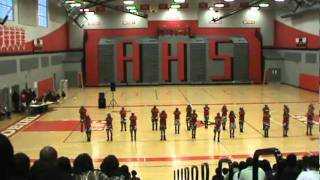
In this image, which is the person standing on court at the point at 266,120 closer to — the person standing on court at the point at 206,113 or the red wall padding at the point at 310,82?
the person standing on court at the point at 206,113

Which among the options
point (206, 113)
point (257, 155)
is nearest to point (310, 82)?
point (206, 113)

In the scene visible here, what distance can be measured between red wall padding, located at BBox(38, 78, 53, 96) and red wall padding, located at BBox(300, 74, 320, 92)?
25.3 metres

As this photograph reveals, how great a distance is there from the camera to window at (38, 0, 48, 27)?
1740 inches

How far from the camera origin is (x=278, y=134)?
25.3 meters

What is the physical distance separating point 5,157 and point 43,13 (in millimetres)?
43143

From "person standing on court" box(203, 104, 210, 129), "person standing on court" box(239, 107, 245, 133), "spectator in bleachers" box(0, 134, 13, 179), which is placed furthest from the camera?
"person standing on court" box(203, 104, 210, 129)

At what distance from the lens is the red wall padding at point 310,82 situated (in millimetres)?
45191

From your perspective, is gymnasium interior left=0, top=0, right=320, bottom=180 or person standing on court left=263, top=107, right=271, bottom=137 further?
person standing on court left=263, top=107, right=271, bottom=137

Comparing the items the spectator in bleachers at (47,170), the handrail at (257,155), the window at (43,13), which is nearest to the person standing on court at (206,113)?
the spectator in bleachers at (47,170)

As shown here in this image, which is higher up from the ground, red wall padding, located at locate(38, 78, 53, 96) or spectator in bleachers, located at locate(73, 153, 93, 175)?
spectator in bleachers, located at locate(73, 153, 93, 175)

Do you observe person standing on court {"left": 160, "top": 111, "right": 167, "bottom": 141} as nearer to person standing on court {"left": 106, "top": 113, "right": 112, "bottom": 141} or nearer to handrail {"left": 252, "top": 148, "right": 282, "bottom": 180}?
person standing on court {"left": 106, "top": 113, "right": 112, "bottom": 141}

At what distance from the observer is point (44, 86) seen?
4528 cm

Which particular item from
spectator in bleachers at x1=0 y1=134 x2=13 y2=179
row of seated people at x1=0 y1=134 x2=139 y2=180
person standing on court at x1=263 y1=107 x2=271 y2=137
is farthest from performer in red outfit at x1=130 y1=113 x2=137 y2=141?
spectator in bleachers at x1=0 y1=134 x2=13 y2=179

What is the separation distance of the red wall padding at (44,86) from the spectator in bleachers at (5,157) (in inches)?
1553
